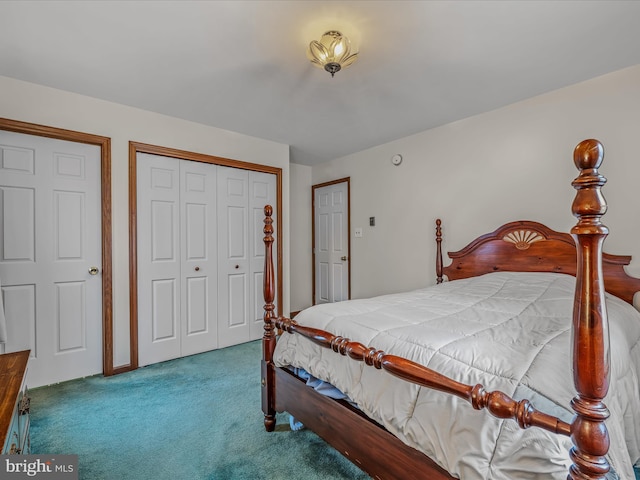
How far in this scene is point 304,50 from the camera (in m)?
1.97

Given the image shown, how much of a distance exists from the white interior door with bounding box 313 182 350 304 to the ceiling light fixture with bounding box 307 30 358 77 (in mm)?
2527

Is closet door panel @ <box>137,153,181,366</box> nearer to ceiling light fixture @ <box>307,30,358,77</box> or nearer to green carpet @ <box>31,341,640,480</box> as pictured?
green carpet @ <box>31,341,640,480</box>

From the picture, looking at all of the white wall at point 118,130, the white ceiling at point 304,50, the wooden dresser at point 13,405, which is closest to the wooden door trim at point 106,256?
the white wall at point 118,130

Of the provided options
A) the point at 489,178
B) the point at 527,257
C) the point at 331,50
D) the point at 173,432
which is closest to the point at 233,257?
the point at 173,432

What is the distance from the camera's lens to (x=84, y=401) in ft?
7.47

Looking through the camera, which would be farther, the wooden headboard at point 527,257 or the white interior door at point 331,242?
the white interior door at point 331,242

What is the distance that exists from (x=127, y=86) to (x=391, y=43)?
1.98 m

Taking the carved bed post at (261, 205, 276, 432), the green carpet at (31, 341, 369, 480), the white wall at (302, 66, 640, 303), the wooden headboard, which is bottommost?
the green carpet at (31, 341, 369, 480)

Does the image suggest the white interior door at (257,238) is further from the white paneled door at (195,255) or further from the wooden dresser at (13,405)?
the wooden dresser at (13,405)

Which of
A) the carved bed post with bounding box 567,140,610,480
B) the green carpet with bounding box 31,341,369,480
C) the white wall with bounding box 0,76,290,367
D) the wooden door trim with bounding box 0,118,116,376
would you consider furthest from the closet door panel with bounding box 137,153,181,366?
the carved bed post with bounding box 567,140,610,480

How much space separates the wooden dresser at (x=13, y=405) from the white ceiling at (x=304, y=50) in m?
1.72

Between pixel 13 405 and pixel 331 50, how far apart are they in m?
2.07

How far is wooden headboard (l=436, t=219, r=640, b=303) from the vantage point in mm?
2225

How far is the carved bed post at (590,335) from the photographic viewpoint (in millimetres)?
692
